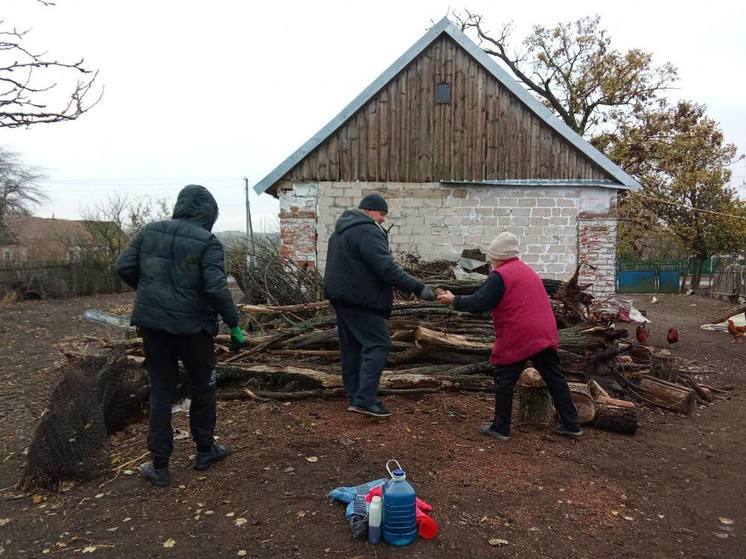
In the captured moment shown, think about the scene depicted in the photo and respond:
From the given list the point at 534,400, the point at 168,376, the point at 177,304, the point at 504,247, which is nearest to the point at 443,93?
the point at 504,247

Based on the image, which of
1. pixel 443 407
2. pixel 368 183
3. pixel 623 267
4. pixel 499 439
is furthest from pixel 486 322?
pixel 623 267

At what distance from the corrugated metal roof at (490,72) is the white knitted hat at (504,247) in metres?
7.01

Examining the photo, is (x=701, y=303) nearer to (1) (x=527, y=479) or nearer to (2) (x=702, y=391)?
(2) (x=702, y=391)

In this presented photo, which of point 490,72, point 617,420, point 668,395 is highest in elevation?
point 490,72

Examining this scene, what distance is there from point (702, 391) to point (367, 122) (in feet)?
24.1

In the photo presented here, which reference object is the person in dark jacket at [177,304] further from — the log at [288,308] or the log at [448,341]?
the log at [288,308]

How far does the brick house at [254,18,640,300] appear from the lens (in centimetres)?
1058

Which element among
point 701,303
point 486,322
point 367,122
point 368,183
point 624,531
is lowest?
point 701,303

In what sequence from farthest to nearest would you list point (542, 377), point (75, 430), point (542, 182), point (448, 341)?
point (542, 182), point (448, 341), point (542, 377), point (75, 430)

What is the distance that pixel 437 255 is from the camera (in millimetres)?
10836

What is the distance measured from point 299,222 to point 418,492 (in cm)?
810

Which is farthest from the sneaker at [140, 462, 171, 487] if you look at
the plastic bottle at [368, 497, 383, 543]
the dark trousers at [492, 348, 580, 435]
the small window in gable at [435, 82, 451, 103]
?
the small window in gable at [435, 82, 451, 103]

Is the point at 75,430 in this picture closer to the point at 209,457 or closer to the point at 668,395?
the point at 209,457

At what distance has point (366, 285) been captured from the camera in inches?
172
